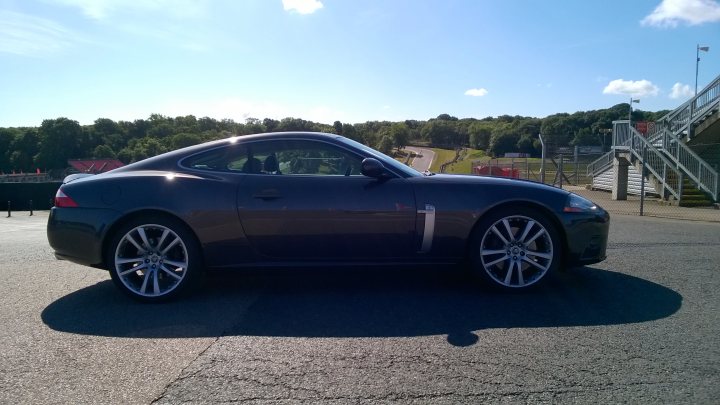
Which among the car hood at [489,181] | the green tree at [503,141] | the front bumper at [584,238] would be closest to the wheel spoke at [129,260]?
the car hood at [489,181]

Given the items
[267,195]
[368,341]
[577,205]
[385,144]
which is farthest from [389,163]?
[385,144]

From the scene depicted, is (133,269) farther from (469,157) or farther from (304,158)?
(469,157)

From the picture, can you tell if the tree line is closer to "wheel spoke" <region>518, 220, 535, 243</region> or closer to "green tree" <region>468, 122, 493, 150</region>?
"green tree" <region>468, 122, 493, 150</region>

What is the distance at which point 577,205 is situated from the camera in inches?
181

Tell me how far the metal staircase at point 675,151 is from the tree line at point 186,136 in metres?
2.67

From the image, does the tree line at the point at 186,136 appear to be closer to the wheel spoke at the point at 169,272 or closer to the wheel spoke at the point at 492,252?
the wheel spoke at the point at 169,272

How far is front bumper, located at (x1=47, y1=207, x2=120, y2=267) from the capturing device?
440 cm

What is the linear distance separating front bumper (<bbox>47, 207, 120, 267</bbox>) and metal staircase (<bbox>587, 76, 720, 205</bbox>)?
14565 mm

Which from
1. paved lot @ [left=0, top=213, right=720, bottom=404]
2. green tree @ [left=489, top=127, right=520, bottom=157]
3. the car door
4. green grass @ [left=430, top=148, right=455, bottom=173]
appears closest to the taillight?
paved lot @ [left=0, top=213, right=720, bottom=404]

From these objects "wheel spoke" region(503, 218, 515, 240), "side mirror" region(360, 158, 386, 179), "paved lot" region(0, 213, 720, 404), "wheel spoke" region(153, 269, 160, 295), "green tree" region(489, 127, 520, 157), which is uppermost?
"green tree" region(489, 127, 520, 157)

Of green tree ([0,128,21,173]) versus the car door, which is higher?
green tree ([0,128,21,173])

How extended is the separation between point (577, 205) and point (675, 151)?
659 inches

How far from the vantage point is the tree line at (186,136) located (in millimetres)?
9984

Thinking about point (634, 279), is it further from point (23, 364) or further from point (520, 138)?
point (520, 138)
